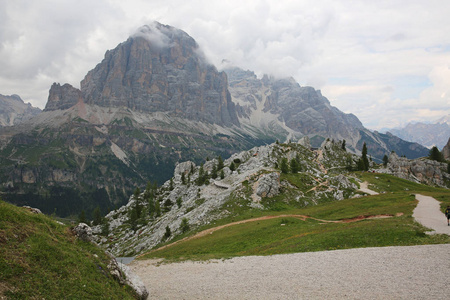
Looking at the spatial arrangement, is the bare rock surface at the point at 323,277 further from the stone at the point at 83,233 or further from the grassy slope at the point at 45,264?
the stone at the point at 83,233

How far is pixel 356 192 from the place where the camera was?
67812mm

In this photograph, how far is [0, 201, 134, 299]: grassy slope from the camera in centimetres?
1288

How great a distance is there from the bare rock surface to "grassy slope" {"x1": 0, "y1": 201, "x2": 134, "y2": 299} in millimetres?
5523

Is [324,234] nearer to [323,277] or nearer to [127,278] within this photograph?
[323,277]

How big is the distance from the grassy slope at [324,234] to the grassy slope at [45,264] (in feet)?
58.2

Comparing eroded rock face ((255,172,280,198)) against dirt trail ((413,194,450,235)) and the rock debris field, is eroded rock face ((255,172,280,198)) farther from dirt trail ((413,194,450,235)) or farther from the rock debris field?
the rock debris field

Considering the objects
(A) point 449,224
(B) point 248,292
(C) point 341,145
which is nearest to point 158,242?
(B) point 248,292

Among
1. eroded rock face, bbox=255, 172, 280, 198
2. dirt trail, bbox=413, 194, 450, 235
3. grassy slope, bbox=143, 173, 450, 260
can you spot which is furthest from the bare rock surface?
eroded rock face, bbox=255, 172, 280, 198

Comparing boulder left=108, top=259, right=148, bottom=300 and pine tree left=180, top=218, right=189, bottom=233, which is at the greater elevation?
boulder left=108, top=259, right=148, bottom=300

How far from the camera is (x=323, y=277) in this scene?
20016 millimetres

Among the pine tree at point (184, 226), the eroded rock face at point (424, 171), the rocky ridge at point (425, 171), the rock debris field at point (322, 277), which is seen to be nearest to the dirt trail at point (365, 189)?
the rocky ridge at point (425, 171)

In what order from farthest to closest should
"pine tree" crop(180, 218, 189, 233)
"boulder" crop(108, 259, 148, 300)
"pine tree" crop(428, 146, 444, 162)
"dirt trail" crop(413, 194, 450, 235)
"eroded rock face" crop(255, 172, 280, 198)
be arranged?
"pine tree" crop(428, 146, 444, 162) < "eroded rock face" crop(255, 172, 280, 198) < "pine tree" crop(180, 218, 189, 233) < "dirt trail" crop(413, 194, 450, 235) < "boulder" crop(108, 259, 148, 300)

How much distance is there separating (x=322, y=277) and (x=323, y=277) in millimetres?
77

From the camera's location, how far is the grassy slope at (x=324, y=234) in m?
27.3
